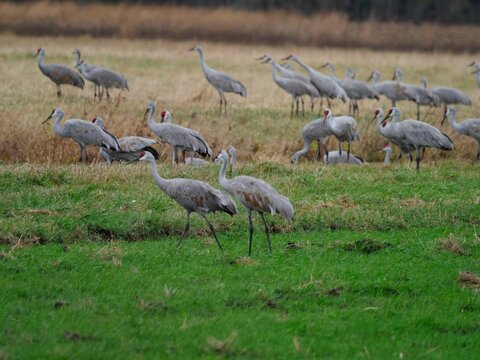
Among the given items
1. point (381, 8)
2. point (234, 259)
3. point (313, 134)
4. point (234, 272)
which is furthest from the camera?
point (381, 8)

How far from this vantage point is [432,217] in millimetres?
10508

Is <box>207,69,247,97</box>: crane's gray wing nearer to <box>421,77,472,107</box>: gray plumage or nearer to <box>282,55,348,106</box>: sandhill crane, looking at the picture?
<box>282,55,348,106</box>: sandhill crane

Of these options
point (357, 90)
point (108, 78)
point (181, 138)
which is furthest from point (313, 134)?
point (108, 78)

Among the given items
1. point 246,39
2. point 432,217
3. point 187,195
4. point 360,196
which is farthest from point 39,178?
point 246,39

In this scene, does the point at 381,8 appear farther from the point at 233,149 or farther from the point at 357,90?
the point at 233,149

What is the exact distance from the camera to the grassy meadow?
6.37m

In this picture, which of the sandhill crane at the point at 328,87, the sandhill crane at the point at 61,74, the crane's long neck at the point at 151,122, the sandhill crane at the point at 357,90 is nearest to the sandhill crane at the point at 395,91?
the sandhill crane at the point at 357,90

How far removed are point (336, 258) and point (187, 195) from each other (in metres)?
1.49

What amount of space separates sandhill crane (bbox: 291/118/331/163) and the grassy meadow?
588 mm

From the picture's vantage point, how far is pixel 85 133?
44.1 feet

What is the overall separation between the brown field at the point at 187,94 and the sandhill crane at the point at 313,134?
0.32 metres

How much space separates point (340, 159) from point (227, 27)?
18.0 metres

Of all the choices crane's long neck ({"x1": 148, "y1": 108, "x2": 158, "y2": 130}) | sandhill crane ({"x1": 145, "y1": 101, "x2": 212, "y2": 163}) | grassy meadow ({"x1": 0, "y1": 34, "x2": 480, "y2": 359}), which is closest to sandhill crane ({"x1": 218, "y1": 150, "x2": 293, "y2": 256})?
grassy meadow ({"x1": 0, "y1": 34, "x2": 480, "y2": 359})

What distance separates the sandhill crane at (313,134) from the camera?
50.3ft
